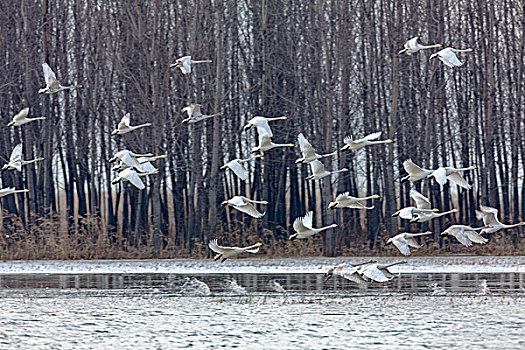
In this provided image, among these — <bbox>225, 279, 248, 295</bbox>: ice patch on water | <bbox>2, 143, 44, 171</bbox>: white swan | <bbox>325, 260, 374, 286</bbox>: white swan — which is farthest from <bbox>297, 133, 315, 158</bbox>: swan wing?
<bbox>2, 143, 44, 171</bbox>: white swan

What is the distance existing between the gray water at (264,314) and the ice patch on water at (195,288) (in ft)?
0.07

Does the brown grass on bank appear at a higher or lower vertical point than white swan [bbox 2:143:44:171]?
lower

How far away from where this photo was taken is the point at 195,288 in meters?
18.3

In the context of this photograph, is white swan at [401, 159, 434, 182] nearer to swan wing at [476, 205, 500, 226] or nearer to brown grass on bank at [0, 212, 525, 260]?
swan wing at [476, 205, 500, 226]

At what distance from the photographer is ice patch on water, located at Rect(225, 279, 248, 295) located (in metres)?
17.3

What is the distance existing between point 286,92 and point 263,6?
10.4 feet

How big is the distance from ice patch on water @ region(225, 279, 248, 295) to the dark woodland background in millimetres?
9613

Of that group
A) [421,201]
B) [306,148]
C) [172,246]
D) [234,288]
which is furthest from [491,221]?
[172,246]

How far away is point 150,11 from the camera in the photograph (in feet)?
103

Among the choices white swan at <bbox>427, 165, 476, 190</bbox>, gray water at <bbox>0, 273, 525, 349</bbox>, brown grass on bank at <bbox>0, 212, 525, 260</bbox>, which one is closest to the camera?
gray water at <bbox>0, 273, 525, 349</bbox>

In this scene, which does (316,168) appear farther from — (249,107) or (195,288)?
(249,107)

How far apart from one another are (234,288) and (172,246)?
1246 centimetres

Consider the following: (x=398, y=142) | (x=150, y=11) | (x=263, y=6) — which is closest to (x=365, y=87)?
(x=398, y=142)

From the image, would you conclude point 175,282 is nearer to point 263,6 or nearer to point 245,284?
point 245,284
